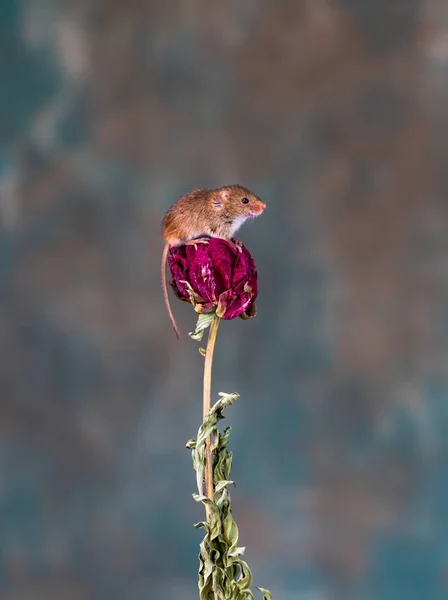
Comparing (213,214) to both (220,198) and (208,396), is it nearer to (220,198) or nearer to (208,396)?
(220,198)

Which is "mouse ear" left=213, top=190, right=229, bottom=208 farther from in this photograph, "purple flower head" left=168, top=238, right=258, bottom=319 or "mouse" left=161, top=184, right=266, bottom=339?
"purple flower head" left=168, top=238, right=258, bottom=319

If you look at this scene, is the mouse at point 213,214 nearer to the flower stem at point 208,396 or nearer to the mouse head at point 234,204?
the mouse head at point 234,204

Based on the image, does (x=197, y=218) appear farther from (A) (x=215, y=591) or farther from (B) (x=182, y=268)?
(A) (x=215, y=591)

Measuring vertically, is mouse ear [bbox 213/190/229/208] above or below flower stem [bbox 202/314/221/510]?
above

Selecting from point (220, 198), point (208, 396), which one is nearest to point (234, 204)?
point (220, 198)

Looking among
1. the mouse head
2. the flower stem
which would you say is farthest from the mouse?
the flower stem

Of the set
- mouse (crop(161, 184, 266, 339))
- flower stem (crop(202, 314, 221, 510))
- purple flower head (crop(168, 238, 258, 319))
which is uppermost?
mouse (crop(161, 184, 266, 339))

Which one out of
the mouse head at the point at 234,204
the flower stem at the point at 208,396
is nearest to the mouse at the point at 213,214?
the mouse head at the point at 234,204

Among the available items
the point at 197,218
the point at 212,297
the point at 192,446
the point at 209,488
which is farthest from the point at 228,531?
the point at 197,218
